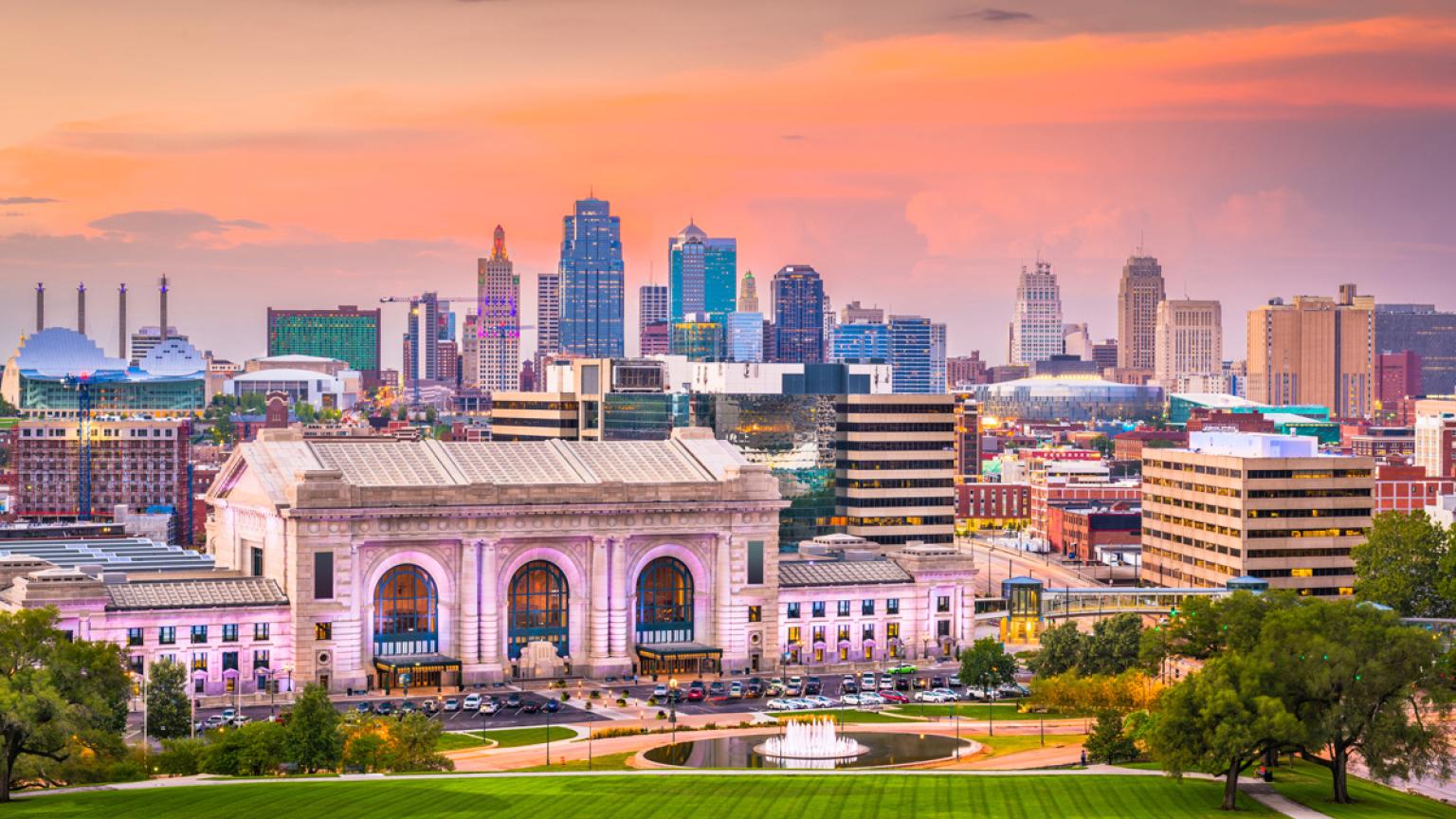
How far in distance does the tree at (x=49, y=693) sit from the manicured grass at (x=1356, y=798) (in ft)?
225

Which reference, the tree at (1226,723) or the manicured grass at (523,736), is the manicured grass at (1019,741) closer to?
the tree at (1226,723)

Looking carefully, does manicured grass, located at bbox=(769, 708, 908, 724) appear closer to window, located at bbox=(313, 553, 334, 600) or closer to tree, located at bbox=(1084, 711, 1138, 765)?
tree, located at bbox=(1084, 711, 1138, 765)

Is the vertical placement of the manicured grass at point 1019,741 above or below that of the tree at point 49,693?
below

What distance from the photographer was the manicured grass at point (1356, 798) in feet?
422

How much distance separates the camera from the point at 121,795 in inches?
4892

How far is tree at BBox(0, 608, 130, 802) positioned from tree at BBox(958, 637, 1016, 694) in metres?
72.8

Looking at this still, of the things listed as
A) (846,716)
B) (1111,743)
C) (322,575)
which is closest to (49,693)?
(1111,743)

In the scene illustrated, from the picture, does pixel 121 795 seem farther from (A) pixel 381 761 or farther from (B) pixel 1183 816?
(B) pixel 1183 816

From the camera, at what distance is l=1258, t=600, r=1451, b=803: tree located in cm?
13025

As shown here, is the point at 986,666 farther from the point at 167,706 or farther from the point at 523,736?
the point at 167,706

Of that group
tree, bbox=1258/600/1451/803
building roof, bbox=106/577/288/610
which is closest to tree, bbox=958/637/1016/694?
tree, bbox=1258/600/1451/803

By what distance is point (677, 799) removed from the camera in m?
129

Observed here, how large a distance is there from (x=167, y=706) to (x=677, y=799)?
4990 centimetres

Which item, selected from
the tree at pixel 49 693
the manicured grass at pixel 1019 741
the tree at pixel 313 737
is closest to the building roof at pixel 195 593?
the tree at pixel 49 693
